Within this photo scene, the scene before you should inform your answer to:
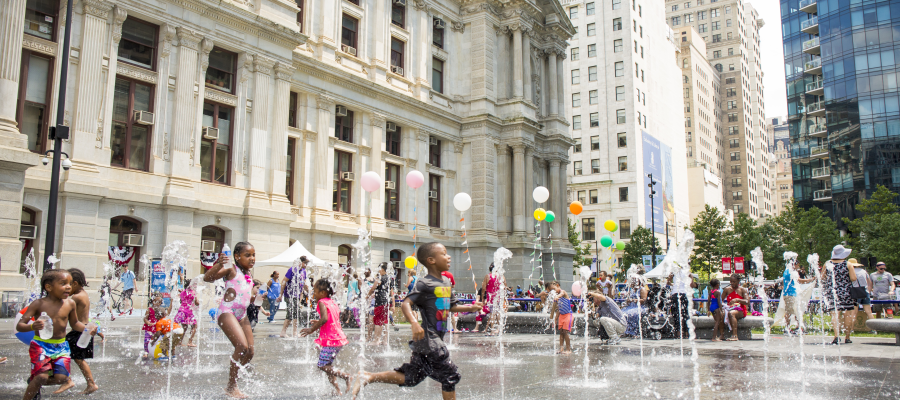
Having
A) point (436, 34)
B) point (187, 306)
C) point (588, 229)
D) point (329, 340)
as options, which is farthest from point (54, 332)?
point (588, 229)

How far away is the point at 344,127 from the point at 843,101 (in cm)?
5248

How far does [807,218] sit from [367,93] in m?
37.3

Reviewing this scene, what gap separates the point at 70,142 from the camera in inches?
768

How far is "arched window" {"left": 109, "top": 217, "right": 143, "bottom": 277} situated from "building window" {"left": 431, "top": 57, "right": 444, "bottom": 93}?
64.9 feet

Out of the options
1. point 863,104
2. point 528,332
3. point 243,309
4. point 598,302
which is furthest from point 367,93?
point 863,104

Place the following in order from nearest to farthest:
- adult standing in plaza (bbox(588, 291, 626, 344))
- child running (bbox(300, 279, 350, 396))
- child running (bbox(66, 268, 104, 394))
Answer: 1. child running (bbox(66, 268, 104, 394))
2. child running (bbox(300, 279, 350, 396))
3. adult standing in plaza (bbox(588, 291, 626, 344))

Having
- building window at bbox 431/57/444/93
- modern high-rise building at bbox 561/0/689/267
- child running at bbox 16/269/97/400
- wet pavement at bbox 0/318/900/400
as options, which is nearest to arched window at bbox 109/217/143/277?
wet pavement at bbox 0/318/900/400

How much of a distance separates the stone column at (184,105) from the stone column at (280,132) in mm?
3528

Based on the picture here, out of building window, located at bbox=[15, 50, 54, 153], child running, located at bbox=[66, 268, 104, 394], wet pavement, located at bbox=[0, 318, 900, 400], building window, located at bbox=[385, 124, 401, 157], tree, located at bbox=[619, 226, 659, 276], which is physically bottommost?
wet pavement, located at bbox=[0, 318, 900, 400]

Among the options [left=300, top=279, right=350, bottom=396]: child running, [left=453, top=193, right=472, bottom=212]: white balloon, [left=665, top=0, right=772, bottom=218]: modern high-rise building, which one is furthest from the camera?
[left=665, top=0, right=772, bottom=218]: modern high-rise building

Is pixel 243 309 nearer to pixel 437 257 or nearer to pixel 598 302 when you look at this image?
pixel 437 257

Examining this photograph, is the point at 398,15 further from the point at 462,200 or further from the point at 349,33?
the point at 462,200

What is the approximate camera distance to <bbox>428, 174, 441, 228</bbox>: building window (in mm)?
35719

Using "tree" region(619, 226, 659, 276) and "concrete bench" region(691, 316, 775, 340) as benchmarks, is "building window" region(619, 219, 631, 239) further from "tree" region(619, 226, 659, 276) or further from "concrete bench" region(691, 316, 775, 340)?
"concrete bench" region(691, 316, 775, 340)
